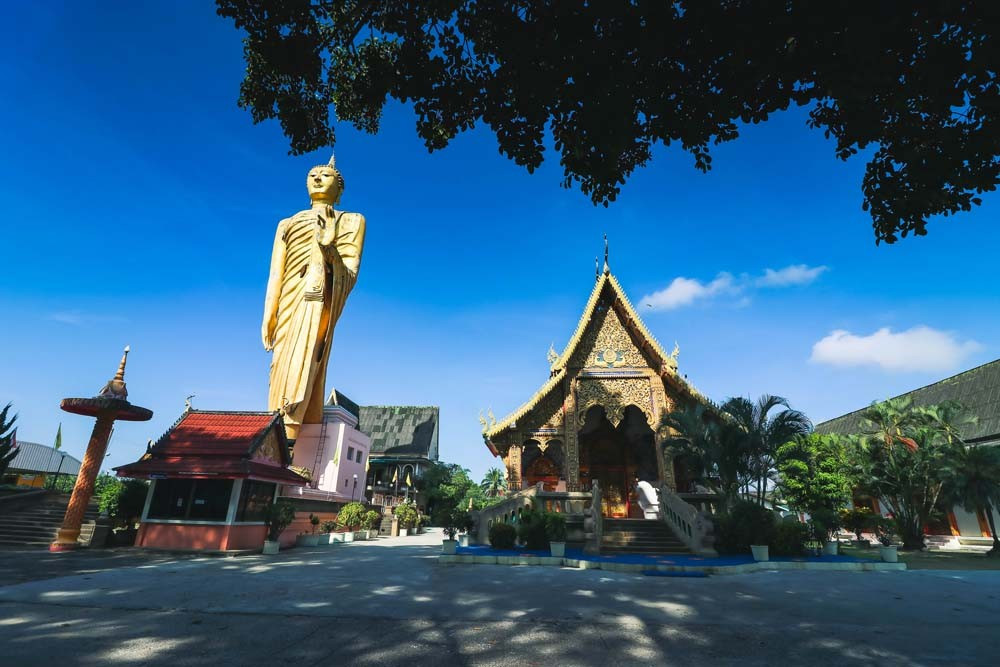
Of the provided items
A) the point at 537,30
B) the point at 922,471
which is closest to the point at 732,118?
the point at 537,30

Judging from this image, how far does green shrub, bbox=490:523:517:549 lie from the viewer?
566 inches

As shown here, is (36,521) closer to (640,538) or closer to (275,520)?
(275,520)

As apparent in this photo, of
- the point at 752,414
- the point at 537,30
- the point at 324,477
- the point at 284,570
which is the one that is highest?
the point at 537,30

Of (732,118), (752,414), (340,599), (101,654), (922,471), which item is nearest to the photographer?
(101,654)

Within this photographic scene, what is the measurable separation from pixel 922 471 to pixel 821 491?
366 cm

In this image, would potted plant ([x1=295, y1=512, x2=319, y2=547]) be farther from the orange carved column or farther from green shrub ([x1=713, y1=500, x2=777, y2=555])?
green shrub ([x1=713, y1=500, x2=777, y2=555])

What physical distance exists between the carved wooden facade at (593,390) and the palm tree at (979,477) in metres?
9.61

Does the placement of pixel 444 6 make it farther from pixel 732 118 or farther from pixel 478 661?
pixel 478 661

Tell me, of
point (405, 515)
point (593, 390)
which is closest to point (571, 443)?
point (593, 390)

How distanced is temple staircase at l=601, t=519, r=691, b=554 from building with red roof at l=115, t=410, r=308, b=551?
9639 millimetres

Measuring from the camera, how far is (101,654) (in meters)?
3.83

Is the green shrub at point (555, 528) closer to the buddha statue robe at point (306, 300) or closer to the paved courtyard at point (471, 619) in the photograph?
the paved courtyard at point (471, 619)

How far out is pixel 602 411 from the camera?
21.4m

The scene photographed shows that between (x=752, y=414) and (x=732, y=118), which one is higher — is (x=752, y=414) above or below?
below
